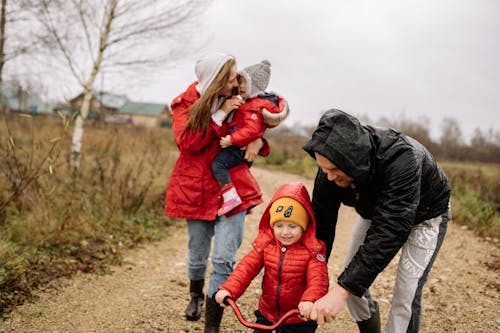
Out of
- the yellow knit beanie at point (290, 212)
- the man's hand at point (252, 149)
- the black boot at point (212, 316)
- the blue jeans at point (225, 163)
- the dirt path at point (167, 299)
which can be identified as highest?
the man's hand at point (252, 149)

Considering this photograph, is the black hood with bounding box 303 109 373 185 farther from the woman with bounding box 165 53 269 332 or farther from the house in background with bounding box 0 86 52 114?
the house in background with bounding box 0 86 52 114

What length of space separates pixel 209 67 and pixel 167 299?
98.6 inches

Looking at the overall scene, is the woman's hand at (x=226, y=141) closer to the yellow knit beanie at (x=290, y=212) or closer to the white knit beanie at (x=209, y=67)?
the white knit beanie at (x=209, y=67)

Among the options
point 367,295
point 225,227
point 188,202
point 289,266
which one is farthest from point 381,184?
point 188,202

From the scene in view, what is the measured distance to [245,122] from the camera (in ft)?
10.1

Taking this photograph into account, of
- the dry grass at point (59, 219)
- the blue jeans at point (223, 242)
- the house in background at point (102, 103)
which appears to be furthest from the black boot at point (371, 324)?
the house in background at point (102, 103)

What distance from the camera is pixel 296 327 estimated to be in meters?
2.56

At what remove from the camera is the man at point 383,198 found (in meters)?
2.02

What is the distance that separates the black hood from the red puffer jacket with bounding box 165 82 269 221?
120cm

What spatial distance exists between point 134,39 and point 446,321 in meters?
9.03

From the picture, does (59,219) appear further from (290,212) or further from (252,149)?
(290,212)

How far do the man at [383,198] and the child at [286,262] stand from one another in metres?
0.23

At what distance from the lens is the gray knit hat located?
10.2 ft

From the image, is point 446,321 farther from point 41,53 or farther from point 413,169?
point 41,53
